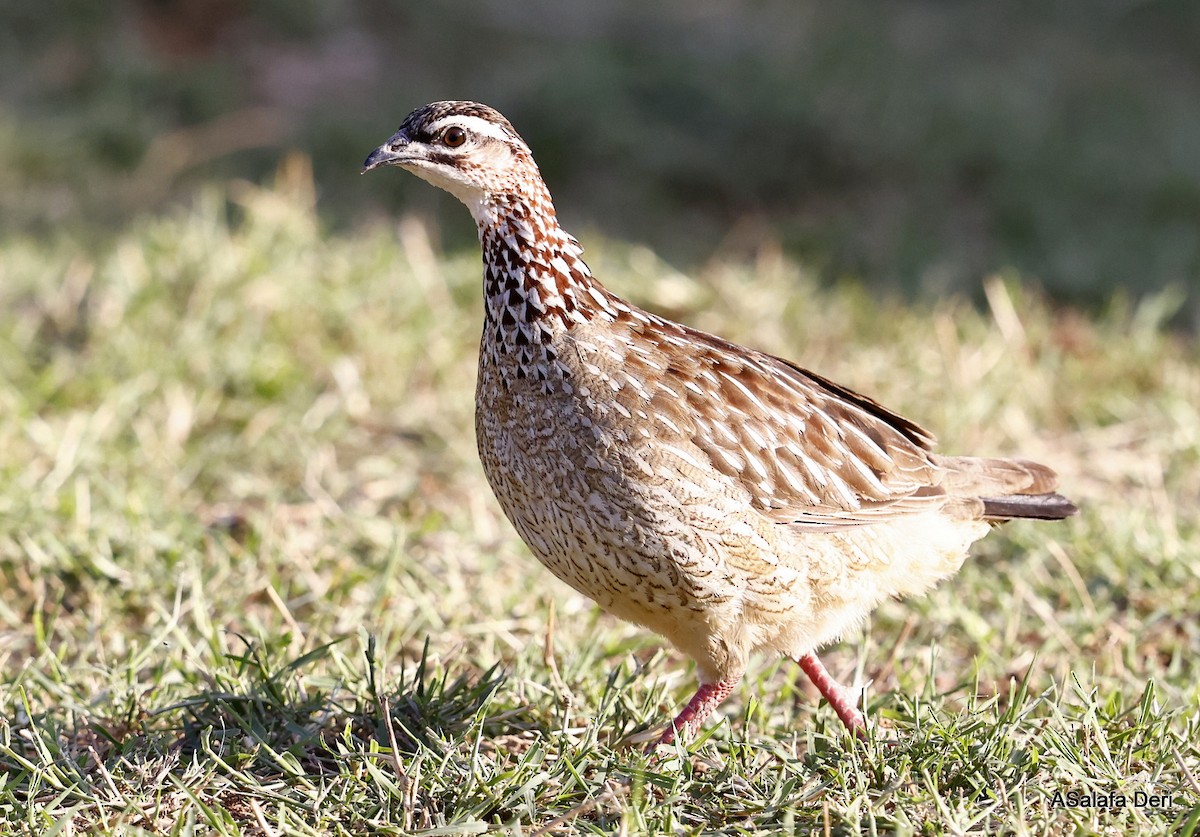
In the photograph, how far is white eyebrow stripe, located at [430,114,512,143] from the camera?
3625 millimetres

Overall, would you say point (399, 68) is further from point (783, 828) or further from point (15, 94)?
point (783, 828)

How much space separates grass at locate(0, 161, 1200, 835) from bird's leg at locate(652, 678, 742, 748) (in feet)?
0.37

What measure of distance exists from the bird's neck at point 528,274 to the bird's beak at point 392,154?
0.79 ft

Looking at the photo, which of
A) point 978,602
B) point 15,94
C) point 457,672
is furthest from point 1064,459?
point 15,94

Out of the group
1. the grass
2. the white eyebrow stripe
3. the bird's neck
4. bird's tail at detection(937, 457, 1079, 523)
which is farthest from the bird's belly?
bird's tail at detection(937, 457, 1079, 523)

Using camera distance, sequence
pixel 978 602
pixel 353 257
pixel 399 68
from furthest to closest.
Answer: pixel 399 68 → pixel 353 257 → pixel 978 602

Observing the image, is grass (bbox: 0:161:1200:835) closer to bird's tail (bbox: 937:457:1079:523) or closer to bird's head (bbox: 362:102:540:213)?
bird's tail (bbox: 937:457:1079:523)

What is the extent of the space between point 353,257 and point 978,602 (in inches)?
141

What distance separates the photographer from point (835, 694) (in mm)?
3725

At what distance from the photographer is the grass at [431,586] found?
3.27m

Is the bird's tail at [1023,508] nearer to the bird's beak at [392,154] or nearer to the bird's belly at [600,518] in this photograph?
the bird's belly at [600,518]

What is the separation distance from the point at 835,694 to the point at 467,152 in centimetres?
174

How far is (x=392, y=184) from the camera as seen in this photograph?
8.55 metres

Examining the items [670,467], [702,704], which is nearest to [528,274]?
[670,467]
